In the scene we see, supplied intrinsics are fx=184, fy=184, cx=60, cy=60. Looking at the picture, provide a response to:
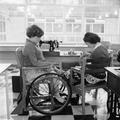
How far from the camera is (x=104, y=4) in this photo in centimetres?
512

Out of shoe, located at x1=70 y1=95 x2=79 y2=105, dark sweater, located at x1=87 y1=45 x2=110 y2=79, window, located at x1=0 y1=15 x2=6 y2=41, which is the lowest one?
shoe, located at x1=70 y1=95 x2=79 y2=105

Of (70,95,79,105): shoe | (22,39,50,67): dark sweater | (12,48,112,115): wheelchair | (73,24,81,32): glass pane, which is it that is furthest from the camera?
(73,24,81,32): glass pane

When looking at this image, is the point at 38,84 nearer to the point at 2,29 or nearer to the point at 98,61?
the point at 98,61

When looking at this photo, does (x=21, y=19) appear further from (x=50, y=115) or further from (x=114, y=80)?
(x=114, y=80)

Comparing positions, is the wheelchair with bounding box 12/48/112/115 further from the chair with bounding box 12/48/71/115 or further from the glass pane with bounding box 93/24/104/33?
the glass pane with bounding box 93/24/104/33

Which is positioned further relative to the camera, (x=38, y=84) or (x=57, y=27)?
(x=57, y=27)

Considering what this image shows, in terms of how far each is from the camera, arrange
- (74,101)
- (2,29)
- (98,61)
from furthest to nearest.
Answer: (2,29) → (74,101) → (98,61)

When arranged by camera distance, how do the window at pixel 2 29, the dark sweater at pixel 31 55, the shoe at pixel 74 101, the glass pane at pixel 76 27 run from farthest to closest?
the glass pane at pixel 76 27
the window at pixel 2 29
the shoe at pixel 74 101
the dark sweater at pixel 31 55

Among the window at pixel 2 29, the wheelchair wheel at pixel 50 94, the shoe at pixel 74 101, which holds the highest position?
the window at pixel 2 29

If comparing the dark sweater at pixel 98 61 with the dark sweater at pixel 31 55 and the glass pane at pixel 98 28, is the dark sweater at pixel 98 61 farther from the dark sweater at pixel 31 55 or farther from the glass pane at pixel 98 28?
the glass pane at pixel 98 28

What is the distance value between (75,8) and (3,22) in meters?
2.05

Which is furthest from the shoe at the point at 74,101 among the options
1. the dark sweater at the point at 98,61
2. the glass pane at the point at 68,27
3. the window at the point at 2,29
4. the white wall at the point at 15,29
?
the window at the point at 2,29

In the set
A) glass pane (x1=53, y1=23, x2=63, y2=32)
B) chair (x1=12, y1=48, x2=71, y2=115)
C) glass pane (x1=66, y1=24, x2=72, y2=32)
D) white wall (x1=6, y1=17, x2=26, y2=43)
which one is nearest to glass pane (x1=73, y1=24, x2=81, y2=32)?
glass pane (x1=66, y1=24, x2=72, y2=32)

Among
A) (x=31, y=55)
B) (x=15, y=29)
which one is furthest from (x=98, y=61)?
(x=15, y=29)
